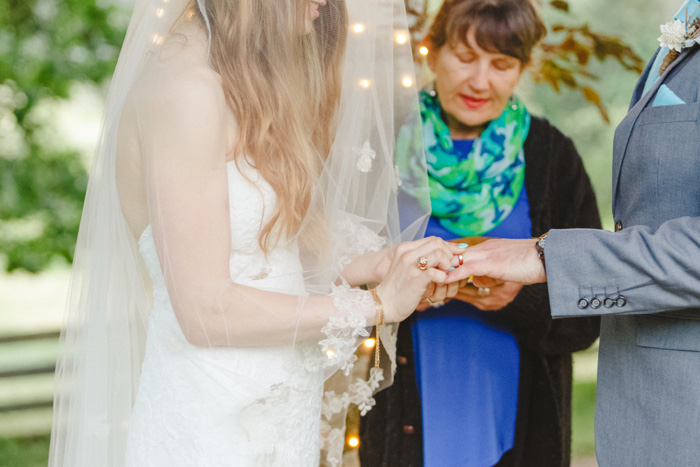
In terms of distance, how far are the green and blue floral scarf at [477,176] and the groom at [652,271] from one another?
2.56ft

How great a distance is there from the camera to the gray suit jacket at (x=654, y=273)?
4.00ft

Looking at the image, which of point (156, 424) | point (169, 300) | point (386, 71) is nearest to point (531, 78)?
point (386, 71)

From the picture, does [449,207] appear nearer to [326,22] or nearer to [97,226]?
[326,22]

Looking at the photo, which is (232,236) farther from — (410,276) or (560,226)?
(560,226)

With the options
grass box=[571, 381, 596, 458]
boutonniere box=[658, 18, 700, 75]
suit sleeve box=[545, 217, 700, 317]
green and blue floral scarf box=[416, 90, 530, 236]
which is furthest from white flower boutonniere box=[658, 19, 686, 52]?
grass box=[571, 381, 596, 458]

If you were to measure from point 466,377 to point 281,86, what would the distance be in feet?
4.35

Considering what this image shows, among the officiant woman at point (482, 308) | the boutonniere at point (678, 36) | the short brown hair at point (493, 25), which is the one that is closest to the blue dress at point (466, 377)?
the officiant woman at point (482, 308)

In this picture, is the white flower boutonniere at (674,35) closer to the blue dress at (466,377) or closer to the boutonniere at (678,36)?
the boutonniere at (678,36)

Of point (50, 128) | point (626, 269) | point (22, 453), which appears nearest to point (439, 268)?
point (626, 269)

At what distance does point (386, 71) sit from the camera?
4.73 ft

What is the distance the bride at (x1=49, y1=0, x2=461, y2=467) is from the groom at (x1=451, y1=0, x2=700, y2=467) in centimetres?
34

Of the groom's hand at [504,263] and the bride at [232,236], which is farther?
the groom's hand at [504,263]

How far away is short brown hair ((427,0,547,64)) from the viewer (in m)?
2.17

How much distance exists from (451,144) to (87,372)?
53.7 inches
